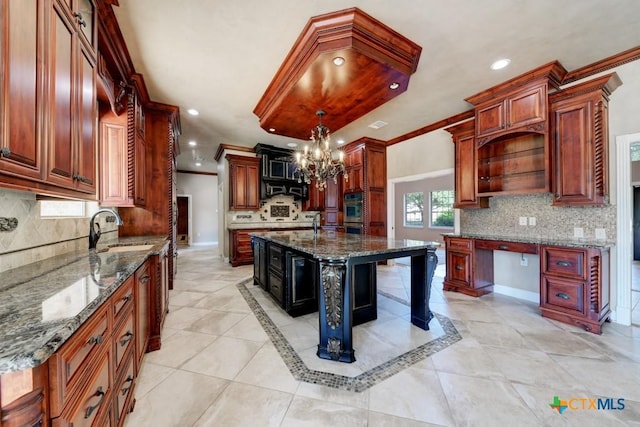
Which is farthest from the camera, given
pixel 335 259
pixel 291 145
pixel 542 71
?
pixel 291 145

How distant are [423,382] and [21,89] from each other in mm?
2642

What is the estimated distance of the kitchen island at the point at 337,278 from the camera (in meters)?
1.99

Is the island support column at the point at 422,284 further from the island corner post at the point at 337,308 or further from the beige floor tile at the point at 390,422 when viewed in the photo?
the beige floor tile at the point at 390,422

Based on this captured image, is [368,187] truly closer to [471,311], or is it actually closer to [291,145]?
[291,145]

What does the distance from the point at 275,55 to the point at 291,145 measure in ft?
11.0

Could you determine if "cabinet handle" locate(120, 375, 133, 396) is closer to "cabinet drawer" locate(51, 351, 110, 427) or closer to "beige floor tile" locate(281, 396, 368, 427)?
"cabinet drawer" locate(51, 351, 110, 427)

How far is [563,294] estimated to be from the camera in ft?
8.64

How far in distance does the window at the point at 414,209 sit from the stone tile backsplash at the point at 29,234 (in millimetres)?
9378

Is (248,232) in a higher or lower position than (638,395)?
higher

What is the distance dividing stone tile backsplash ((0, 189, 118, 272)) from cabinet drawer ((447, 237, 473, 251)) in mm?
4260

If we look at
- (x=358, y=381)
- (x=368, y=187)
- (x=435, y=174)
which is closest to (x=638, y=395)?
(x=358, y=381)

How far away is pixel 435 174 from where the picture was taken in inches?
181

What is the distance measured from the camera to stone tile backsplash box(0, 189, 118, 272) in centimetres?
134

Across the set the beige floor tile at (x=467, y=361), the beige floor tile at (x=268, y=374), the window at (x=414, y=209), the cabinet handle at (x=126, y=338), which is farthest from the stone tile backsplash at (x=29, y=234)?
the window at (x=414, y=209)
